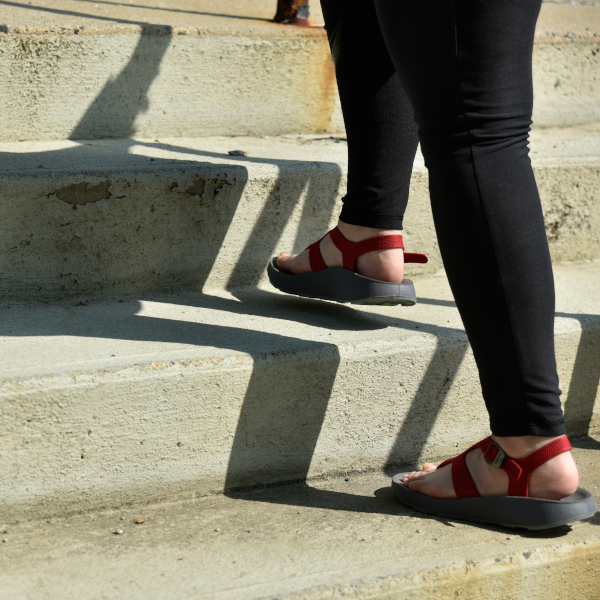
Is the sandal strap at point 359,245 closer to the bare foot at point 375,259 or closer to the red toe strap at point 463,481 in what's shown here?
the bare foot at point 375,259

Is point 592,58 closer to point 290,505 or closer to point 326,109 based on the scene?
point 326,109

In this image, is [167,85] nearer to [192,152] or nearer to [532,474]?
[192,152]

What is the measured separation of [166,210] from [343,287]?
0.41m

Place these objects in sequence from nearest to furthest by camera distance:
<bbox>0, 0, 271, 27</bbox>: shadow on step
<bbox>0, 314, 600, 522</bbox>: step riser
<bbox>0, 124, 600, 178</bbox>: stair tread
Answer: <bbox>0, 314, 600, 522</bbox>: step riser, <bbox>0, 124, 600, 178</bbox>: stair tread, <bbox>0, 0, 271, 27</bbox>: shadow on step

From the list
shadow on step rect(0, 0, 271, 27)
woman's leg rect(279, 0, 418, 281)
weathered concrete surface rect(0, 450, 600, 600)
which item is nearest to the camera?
weathered concrete surface rect(0, 450, 600, 600)

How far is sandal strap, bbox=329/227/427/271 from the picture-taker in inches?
51.1

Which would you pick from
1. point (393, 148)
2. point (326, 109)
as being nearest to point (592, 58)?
point (326, 109)

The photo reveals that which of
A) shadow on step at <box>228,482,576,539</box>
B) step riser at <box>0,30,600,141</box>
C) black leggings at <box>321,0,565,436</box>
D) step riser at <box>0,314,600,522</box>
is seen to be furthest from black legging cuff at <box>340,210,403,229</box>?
step riser at <box>0,30,600,141</box>

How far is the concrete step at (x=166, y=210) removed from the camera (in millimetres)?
1353

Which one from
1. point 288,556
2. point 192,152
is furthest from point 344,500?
point 192,152

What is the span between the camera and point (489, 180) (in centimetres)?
86

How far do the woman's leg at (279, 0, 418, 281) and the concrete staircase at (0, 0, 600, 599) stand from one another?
202 mm

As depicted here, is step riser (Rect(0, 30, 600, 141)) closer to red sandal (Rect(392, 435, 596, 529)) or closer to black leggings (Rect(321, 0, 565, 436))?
black leggings (Rect(321, 0, 565, 436))

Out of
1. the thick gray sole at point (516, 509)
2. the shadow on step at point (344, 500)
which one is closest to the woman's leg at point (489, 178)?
the thick gray sole at point (516, 509)
